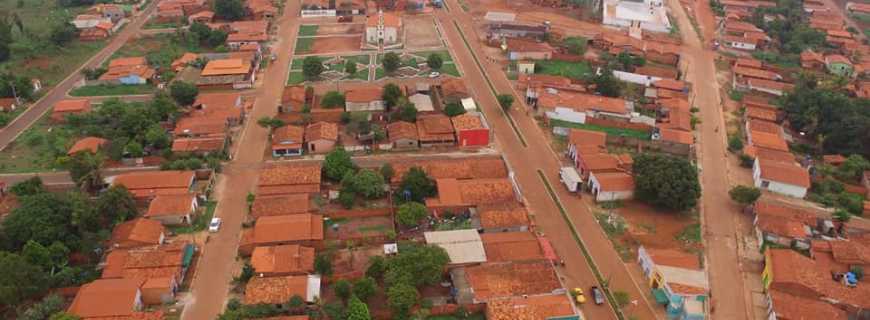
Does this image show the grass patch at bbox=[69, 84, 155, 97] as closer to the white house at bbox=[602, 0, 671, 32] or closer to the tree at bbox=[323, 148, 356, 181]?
the tree at bbox=[323, 148, 356, 181]

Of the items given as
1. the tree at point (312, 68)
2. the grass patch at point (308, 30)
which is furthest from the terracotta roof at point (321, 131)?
the grass patch at point (308, 30)

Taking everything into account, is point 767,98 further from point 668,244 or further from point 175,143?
point 175,143

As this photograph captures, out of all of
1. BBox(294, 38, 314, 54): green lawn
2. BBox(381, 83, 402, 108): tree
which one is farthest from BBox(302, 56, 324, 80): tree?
BBox(381, 83, 402, 108): tree

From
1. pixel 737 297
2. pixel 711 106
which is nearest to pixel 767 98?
pixel 711 106

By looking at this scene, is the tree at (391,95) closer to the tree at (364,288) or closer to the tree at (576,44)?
the tree at (364,288)

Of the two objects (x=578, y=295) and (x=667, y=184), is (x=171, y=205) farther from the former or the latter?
(x=667, y=184)

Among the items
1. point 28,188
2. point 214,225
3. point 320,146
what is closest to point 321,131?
point 320,146

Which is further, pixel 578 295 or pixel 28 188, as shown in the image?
pixel 28 188
